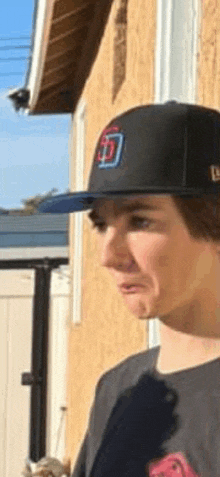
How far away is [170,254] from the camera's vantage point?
2.22 meters

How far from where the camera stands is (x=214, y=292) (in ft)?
7.44

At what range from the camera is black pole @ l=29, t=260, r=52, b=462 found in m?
12.3

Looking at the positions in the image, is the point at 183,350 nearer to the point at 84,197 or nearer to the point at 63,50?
the point at 84,197

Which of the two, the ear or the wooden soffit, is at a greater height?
the wooden soffit

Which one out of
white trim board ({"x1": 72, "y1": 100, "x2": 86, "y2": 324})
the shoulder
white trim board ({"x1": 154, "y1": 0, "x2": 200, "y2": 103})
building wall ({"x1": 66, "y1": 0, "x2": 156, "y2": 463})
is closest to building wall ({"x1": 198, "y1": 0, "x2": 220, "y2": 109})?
white trim board ({"x1": 154, "y1": 0, "x2": 200, "y2": 103})

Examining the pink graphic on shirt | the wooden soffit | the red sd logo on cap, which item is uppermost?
the wooden soffit

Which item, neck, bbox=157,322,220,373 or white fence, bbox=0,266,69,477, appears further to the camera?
white fence, bbox=0,266,69,477

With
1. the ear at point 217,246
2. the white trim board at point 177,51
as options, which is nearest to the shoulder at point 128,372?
the ear at point 217,246

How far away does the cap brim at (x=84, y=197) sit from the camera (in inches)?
85.5

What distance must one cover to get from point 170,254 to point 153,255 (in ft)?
0.10

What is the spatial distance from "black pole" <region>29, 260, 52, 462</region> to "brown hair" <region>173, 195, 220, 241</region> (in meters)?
10.1

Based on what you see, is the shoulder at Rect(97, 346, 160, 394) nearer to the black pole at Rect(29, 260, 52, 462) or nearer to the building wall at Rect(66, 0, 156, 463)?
the building wall at Rect(66, 0, 156, 463)

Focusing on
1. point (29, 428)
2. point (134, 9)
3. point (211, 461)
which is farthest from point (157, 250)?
point (29, 428)

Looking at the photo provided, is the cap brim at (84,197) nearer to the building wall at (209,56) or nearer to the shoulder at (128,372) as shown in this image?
the shoulder at (128,372)
